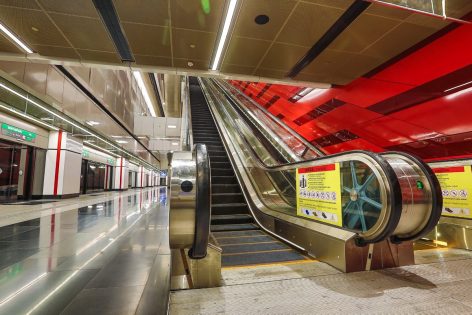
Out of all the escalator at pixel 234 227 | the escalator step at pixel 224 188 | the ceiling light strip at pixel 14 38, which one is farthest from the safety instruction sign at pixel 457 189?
the ceiling light strip at pixel 14 38

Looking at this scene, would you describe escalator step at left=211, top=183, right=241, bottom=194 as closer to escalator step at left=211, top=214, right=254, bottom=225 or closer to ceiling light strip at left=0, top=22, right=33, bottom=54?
escalator step at left=211, top=214, right=254, bottom=225

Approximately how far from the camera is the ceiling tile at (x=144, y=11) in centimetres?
395

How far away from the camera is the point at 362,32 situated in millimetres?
4613

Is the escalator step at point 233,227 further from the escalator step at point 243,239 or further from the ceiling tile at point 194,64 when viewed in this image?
the ceiling tile at point 194,64

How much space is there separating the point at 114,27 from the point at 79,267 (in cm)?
427

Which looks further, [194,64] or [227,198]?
[194,64]

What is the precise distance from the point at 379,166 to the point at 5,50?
291 inches

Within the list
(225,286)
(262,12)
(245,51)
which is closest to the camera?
(225,286)

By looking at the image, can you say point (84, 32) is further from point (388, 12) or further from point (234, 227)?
point (388, 12)

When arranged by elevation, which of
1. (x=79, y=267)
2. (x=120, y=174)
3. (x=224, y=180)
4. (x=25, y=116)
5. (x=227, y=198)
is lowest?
(x=79, y=267)

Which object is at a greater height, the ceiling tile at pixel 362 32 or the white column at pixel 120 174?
the ceiling tile at pixel 362 32

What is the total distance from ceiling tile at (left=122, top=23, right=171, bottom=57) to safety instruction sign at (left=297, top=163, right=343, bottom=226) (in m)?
3.80

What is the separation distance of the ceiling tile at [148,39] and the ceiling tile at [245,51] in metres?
1.36

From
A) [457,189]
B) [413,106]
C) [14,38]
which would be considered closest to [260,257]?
[457,189]
